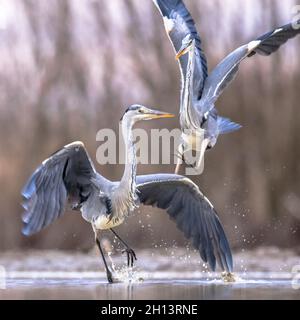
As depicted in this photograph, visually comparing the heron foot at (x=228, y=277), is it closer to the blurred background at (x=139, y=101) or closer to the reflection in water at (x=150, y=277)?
the reflection in water at (x=150, y=277)

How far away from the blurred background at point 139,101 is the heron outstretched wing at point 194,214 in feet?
6.16

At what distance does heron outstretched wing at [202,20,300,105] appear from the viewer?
5.77 metres

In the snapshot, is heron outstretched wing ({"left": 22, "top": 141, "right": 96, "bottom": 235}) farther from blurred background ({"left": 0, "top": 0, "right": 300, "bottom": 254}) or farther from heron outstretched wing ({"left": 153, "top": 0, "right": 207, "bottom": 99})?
blurred background ({"left": 0, "top": 0, "right": 300, "bottom": 254})

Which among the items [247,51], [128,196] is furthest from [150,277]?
[247,51]

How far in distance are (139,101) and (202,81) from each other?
1.82 m

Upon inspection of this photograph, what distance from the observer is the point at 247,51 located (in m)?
5.76

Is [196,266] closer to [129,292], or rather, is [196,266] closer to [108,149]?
[108,149]

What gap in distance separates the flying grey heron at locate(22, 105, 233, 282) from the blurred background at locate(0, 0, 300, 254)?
6.22 feet

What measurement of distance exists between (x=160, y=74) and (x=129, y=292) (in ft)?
10.2

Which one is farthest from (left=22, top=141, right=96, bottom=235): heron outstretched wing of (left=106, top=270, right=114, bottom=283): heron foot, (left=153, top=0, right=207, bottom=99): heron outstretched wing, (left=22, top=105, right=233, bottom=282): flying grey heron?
(left=153, top=0, right=207, bottom=99): heron outstretched wing

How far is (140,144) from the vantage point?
765 centimetres

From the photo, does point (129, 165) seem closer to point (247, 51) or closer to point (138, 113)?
point (138, 113)

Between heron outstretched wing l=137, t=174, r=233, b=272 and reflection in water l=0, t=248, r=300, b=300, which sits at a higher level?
heron outstretched wing l=137, t=174, r=233, b=272

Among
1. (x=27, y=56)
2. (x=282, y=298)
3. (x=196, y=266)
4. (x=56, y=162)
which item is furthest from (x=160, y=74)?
(x=282, y=298)
